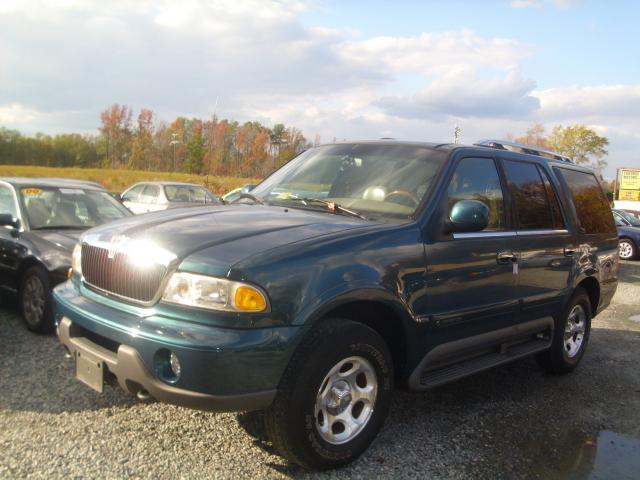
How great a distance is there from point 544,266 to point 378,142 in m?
1.68

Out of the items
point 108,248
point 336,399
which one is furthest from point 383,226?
point 108,248

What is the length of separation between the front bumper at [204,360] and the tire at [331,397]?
4.4 inches

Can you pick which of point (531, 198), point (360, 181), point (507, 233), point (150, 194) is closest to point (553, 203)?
point (531, 198)

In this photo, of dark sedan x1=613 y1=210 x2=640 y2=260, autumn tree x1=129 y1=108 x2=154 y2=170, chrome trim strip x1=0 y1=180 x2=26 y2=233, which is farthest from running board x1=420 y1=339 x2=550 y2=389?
autumn tree x1=129 y1=108 x2=154 y2=170

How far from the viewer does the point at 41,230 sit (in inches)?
227

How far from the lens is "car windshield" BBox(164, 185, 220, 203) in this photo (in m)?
15.9

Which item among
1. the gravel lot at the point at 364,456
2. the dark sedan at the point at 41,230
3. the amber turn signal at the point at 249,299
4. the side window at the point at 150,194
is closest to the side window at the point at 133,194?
the side window at the point at 150,194

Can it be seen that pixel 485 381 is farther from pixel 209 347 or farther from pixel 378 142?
pixel 209 347

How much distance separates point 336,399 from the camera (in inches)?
120

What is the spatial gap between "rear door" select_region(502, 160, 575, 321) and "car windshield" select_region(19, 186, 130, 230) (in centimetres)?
441

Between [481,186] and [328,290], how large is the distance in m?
1.85

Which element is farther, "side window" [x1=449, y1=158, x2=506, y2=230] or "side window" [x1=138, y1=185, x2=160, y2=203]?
"side window" [x1=138, y1=185, x2=160, y2=203]

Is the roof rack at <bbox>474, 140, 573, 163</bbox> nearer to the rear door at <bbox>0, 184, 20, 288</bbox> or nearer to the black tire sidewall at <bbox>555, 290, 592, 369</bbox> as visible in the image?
the black tire sidewall at <bbox>555, 290, 592, 369</bbox>

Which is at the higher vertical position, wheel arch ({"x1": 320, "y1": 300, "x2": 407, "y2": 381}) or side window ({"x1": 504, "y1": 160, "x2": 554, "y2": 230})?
side window ({"x1": 504, "y1": 160, "x2": 554, "y2": 230})
